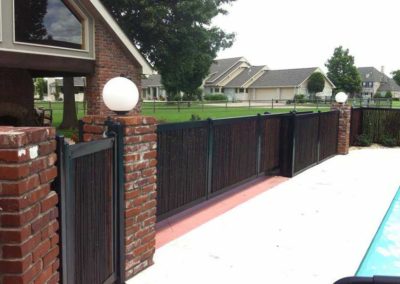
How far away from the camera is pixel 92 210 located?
3102mm

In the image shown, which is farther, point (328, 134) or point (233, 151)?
point (328, 134)

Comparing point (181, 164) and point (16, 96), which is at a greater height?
point (16, 96)

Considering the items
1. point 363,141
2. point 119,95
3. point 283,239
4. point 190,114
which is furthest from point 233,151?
point 190,114

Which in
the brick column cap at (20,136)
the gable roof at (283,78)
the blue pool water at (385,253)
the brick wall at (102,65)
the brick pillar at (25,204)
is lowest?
the blue pool water at (385,253)

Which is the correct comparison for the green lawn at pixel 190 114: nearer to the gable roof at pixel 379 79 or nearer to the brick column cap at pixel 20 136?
the brick column cap at pixel 20 136

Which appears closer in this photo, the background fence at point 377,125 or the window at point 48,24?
the window at point 48,24

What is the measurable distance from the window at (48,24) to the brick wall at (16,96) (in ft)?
4.49

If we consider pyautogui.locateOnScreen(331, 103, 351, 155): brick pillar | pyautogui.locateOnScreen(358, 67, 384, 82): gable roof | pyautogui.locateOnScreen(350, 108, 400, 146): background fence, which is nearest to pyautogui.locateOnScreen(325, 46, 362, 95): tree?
pyautogui.locateOnScreen(358, 67, 384, 82): gable roof

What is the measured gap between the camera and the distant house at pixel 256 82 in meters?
57.0

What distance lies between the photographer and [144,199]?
386 centimetres

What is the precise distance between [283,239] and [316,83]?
52.1m

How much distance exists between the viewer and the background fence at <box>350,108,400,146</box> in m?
13.7

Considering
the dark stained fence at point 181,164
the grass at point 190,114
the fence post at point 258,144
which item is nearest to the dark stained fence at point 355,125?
the fence post at point 258,144

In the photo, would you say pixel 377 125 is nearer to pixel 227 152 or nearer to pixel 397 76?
pixel 227 152
